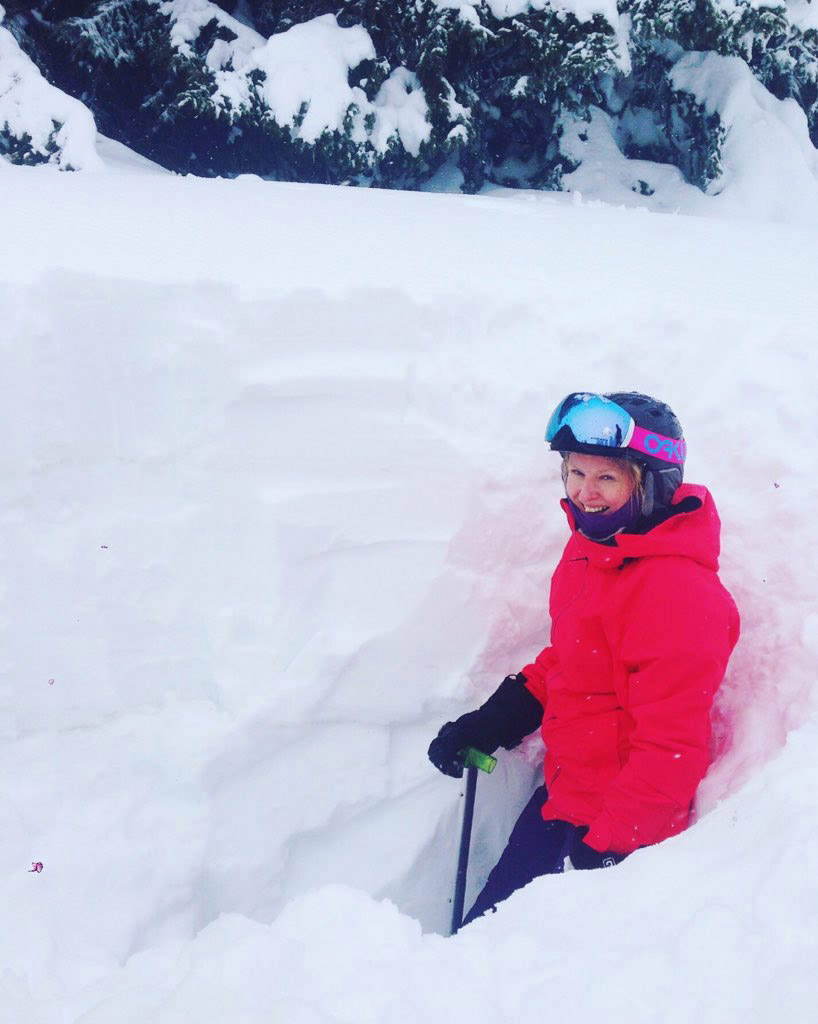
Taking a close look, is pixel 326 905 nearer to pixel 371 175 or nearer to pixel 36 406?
pixel 36 406

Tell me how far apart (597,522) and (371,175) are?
6.52 metres

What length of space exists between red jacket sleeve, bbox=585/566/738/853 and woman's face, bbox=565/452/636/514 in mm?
216

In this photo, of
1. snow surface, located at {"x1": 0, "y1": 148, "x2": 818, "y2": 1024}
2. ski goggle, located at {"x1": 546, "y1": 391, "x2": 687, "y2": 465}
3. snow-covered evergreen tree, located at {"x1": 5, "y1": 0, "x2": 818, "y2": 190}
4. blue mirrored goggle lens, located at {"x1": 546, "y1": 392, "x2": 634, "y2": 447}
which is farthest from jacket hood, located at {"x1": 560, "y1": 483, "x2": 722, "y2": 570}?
snow-covered evergreen tree, located at {"x1": 5, "y1": 0, "x2": 818, "y2": 190}

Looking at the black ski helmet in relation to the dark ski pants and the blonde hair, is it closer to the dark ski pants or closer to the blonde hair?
the blonde hair

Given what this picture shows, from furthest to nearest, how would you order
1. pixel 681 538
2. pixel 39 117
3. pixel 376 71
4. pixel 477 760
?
pixel 376 71 → pixel 39 117 → pixel 477 760 → pixel 681 538

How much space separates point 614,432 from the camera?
1837mm

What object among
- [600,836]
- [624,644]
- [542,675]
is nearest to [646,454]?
[624,644]

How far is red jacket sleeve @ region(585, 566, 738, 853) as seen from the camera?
171 centimetres

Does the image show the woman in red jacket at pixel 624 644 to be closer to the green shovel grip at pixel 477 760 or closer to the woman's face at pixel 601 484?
the woman's face at pixel 601 484

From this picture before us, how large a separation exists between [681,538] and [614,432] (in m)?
0.30

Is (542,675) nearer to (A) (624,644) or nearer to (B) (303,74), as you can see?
(A) (624,644)

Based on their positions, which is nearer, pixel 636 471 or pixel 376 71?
pixel 636 471

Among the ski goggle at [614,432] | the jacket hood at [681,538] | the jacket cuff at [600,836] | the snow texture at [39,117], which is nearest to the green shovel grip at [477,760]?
the jacket cuff at [600,836]

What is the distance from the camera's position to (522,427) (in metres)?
2.55
